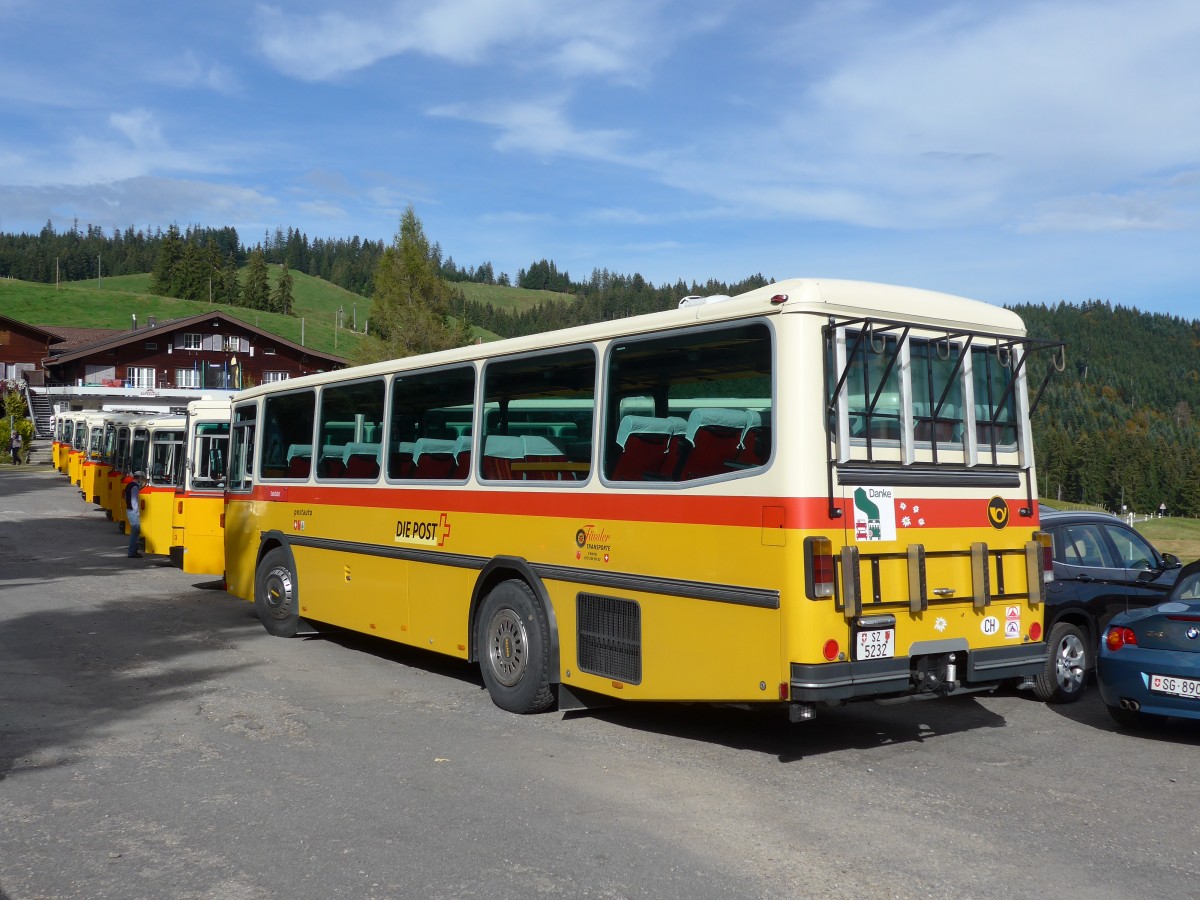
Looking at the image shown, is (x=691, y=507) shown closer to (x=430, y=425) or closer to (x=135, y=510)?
(x=430, y=425)

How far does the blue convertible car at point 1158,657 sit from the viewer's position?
301 inches

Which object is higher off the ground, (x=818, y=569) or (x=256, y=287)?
(x=256, y=287)

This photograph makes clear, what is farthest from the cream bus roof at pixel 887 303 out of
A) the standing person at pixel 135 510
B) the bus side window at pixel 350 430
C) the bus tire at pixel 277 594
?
the standing person at pixel 135 510

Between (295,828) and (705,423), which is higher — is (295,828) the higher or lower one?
the lower one

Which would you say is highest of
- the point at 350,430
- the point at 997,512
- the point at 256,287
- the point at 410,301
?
the point at 256,287

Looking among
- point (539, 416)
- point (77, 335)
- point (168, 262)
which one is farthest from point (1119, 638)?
point (168, 262)

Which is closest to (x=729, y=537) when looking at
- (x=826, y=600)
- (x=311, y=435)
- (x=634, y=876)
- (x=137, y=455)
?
(x=826, y=600)

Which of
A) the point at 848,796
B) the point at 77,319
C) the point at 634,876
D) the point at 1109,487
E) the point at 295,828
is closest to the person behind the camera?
the point at 634,876

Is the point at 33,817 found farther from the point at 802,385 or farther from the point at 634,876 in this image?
the point at 802,385

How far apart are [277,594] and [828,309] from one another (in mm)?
7892

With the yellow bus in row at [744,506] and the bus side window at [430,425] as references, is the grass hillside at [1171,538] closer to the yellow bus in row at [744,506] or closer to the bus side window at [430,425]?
the yellow bus in row at [744,506]

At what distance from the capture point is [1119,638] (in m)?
8.11

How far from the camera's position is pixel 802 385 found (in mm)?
6574

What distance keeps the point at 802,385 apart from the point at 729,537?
100cm
